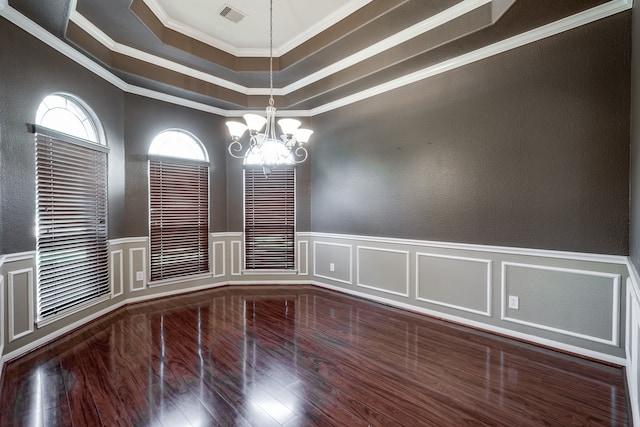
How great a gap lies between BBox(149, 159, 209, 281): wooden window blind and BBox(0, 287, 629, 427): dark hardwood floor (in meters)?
1.14

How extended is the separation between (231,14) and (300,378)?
3.60 m

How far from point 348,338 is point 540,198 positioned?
2240 millimetres

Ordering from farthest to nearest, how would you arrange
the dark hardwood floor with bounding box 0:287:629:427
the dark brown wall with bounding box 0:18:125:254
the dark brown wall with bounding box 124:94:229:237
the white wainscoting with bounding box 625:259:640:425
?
the dark brown wall with bounding box 124:94:229:237
the dark brown wall with bounding box 0:18:125:254
the dark hardwood floor with bounding box 0:287:629:427
the white wainscoting with bounding box 625:259:640:425

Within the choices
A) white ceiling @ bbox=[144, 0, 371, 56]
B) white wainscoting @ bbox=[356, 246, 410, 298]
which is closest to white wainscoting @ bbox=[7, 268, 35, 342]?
white ceiling @ bbox=[144, 0, 371, 56]

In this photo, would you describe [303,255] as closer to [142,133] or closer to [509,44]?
[142,133]

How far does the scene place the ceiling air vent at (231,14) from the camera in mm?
3143

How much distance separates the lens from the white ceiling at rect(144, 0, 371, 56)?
3.05m

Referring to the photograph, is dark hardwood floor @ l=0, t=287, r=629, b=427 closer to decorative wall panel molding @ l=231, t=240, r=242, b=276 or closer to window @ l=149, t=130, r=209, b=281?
window @ l=149, t=130, r=209, b=281

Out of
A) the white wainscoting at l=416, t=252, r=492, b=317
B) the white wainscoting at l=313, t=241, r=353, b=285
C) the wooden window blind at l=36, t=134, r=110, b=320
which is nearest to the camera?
the wooden window blind at l=36, t=134, r=110, b=320

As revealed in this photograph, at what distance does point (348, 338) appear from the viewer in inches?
118

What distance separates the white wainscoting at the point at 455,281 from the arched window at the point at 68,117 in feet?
13.6

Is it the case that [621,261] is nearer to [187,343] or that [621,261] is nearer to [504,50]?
[504,50]

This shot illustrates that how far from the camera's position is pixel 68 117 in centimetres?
326

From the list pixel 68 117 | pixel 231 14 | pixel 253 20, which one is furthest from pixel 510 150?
pixel 68 117
